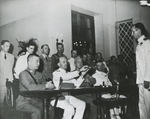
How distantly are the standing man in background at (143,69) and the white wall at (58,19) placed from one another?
149cm

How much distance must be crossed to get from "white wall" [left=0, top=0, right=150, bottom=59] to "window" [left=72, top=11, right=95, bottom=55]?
13cm

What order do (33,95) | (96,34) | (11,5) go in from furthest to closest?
(96,34) → (11,5) → (33,95)

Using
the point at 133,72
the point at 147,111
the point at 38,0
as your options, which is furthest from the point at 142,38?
the point at 38,0

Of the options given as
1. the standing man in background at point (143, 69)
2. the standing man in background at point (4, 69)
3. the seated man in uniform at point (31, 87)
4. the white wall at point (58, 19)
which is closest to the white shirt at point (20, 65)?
the standing man in background at point (4, 69)

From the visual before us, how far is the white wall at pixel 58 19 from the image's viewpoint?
3162mm

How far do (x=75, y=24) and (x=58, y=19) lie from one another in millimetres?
564

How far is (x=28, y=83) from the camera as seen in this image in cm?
192

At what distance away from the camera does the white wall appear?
124 inches

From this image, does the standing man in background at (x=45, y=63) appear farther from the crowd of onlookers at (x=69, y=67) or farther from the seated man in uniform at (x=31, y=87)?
the seated man in uniform at (x=31, y=87)

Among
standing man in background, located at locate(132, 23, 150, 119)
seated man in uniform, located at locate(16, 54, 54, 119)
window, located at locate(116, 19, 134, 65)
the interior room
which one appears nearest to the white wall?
the interior room

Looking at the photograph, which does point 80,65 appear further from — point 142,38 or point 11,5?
point 11,5

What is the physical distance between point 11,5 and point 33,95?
5.22 feet

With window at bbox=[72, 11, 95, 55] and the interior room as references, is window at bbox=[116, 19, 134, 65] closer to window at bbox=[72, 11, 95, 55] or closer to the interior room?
the interior room

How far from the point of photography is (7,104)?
→ 1.99 metres
